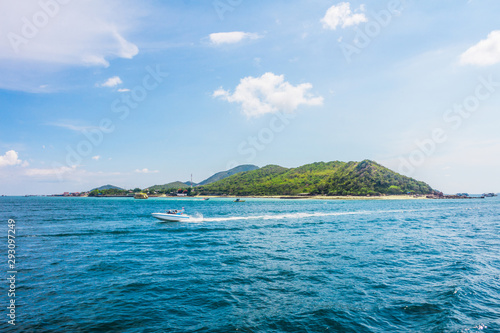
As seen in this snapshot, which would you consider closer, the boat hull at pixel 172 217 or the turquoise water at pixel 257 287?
the turquoise water at pixel 257 287

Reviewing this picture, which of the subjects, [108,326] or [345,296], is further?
[345,296]

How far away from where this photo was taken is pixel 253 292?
16922 mm

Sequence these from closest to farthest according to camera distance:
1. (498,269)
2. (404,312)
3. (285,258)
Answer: (404,312) → (498,269) → (285,258)

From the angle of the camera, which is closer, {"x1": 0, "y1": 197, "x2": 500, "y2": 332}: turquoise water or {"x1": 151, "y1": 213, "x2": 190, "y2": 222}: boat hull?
{"x1": 0, "y1": 197, "x2": 500, "y2": 332}: turquoise water

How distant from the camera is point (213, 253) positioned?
93.5 feet

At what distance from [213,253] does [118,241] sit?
16.1 meters

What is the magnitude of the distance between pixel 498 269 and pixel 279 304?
20584 millimetres

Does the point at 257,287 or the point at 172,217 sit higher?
the point at 172,217

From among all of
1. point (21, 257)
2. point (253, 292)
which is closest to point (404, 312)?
point (253, 292)

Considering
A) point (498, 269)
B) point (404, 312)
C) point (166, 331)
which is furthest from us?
point (498, 269)

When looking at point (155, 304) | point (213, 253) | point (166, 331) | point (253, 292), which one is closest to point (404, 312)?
point (253, 292)

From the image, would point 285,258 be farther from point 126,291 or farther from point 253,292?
point 126,291

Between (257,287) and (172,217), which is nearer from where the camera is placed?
(257,287)

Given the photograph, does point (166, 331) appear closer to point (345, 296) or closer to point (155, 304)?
point (155, 304)
